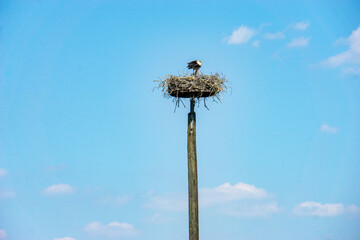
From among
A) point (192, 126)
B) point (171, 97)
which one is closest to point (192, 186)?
point (192, 126)

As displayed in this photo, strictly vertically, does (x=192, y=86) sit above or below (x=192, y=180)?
above

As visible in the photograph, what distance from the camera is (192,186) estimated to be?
31.2 ft

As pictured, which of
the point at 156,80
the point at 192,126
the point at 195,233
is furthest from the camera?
the point at 156,80

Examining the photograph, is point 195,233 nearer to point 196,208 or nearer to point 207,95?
point 196,208

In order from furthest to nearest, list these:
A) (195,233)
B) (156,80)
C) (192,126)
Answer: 1. (156,80)
2. (192,126)
3. (195,233)

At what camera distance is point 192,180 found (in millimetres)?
9555

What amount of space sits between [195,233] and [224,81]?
13.1ft

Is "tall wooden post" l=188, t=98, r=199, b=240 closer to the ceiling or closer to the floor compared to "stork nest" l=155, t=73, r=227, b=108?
closer to the floor

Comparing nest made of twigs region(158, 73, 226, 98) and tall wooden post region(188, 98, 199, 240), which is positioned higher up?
nest made of twigs region(158, 73, 226, 98)

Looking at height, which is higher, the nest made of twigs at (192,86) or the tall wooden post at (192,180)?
the nest made of twigs at (192,86)

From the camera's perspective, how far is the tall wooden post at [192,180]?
9.26m

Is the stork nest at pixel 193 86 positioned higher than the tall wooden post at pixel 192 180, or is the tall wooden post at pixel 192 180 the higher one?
the stork nest at pixel 193 86

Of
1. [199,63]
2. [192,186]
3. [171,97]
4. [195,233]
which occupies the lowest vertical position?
[195,233]

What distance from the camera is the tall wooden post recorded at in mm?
9258
